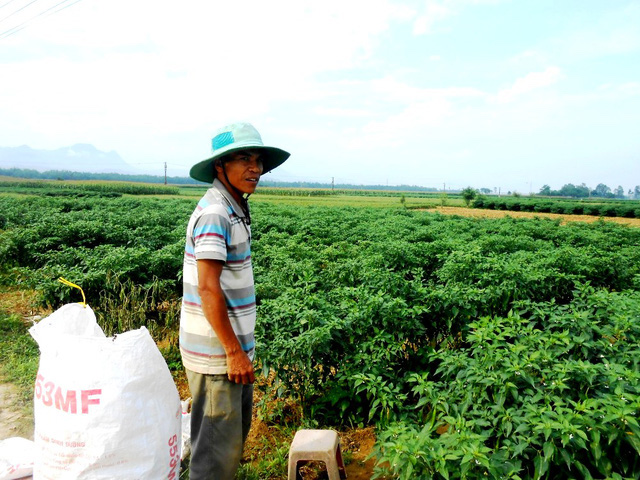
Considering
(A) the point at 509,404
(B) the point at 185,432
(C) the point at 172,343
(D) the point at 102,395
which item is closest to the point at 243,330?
(D) the point at 102,395

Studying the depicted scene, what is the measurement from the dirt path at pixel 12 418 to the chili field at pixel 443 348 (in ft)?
3.87

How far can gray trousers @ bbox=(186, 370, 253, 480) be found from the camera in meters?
2.17

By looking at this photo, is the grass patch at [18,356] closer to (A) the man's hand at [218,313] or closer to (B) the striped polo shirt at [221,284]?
(B) the striped polo shirt at [221,284]

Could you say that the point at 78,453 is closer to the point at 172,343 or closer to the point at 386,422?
the point at 386,422

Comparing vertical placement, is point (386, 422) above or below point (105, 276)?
below

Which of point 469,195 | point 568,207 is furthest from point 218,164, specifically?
point 469,195

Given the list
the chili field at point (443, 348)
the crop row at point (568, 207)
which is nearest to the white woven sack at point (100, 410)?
the chili field at point (443, 348)

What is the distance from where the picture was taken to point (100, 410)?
186 cm

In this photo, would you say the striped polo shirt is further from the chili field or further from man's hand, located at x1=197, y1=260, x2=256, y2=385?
the chili field

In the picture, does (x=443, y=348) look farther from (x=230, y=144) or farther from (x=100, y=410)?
(x=100, y=410)

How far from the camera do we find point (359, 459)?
3055 mm

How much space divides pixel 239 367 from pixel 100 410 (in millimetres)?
631

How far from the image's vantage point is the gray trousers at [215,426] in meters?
2.17

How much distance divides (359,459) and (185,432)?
4.10 ft
